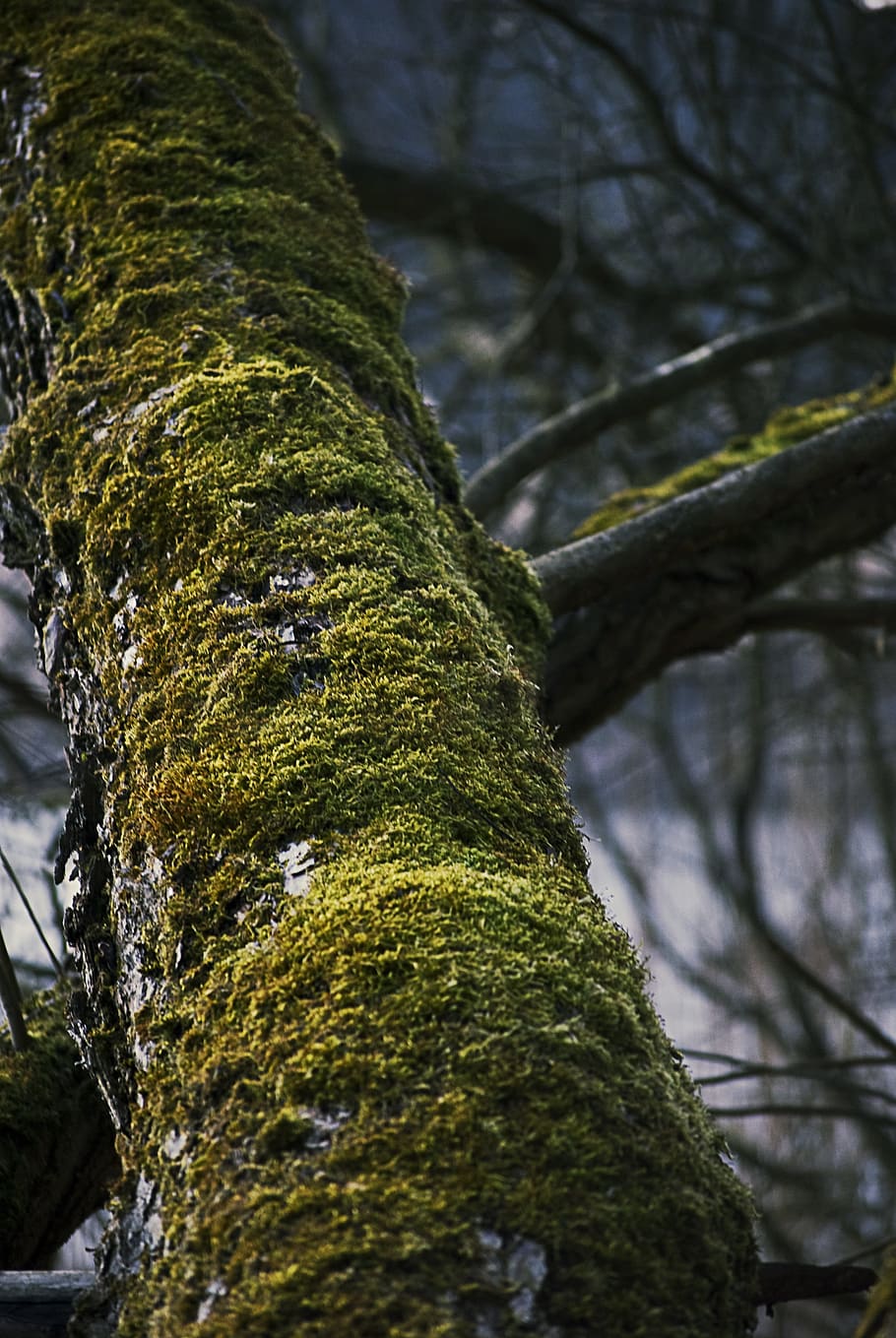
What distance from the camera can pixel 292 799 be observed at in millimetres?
1183

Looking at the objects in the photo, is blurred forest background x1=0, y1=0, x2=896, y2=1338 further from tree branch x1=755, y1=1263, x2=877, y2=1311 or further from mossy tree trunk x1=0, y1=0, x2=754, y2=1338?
tree branch x1=755, y1=1263, x2=877, y2=1311

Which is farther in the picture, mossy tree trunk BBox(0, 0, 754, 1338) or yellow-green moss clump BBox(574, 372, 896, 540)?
yellow-green moss clump BBox(574, 372, 896, 540)

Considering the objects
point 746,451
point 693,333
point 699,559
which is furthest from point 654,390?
point 693,333

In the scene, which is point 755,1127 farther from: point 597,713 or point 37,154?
point 37,154

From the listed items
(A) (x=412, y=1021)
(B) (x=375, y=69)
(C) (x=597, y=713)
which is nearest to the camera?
(A) (x=412, y=1021)

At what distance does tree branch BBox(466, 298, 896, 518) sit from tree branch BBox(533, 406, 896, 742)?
61 centimetres

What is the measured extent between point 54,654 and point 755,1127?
7699mm

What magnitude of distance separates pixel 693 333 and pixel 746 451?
2.46m

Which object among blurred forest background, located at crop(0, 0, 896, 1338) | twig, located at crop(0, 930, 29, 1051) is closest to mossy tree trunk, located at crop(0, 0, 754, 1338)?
twig, located at crop(0, 930, 29, 1051)

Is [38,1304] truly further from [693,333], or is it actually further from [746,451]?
[693,333]

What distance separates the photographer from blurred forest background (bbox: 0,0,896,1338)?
151 inches

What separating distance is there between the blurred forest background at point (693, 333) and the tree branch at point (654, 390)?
0.27 ft

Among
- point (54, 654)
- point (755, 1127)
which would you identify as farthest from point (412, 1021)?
point (755, 1127)

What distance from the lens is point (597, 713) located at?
8.09 feet
